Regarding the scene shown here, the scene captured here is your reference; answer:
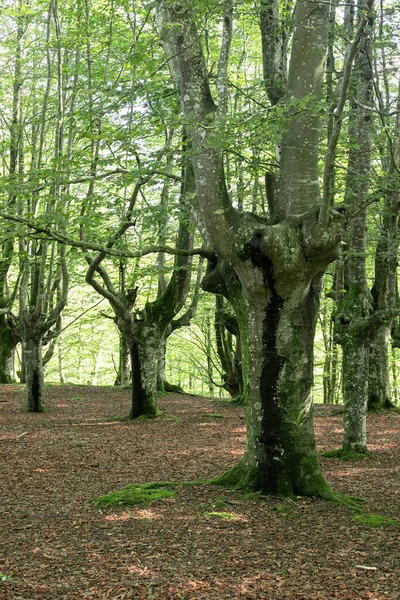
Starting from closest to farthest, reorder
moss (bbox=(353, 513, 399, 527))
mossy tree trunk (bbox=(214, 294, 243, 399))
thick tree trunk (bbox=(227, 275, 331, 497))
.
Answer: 1. moss (bbox=(353, 513, 399, 527))
2. thick tree trunk (bbox=(227, 275, 331, 497))
3. mossy tree trunk (bbox=(214, 294, 243, 399))

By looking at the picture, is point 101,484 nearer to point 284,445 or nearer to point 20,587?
point 284,445

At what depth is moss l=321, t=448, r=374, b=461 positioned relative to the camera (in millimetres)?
9965

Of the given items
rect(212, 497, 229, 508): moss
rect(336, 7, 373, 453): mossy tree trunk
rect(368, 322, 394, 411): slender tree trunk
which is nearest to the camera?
rect(212, 497, 229, 508): moss

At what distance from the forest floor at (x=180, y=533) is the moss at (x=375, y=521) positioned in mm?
76

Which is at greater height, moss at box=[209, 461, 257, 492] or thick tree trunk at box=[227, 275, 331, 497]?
thick tree trunk at box=[227, 275, 331, 497]

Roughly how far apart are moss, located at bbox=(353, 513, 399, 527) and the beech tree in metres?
0.74

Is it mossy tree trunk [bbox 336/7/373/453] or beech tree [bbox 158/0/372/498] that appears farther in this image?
mossy tree trunk [bbox 336/7/373/453]

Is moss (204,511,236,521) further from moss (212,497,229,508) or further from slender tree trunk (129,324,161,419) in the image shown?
slender tree trunk (129,324,161,419)

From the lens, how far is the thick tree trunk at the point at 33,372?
15.3m

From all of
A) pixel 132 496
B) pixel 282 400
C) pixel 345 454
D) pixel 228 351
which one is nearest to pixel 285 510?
pixel 282 400

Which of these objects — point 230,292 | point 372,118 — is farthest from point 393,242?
point 230,292

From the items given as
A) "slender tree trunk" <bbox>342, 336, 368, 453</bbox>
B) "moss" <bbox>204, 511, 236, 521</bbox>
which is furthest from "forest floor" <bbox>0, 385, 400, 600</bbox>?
"slender tree trunk" <bbox>342, 336, 368, 453</bbox>

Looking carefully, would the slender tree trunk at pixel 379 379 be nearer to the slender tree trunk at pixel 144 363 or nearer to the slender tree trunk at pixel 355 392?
the slender tree trunk at pixel 144 363

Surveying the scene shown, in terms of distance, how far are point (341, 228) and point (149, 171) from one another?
2.69 meters
